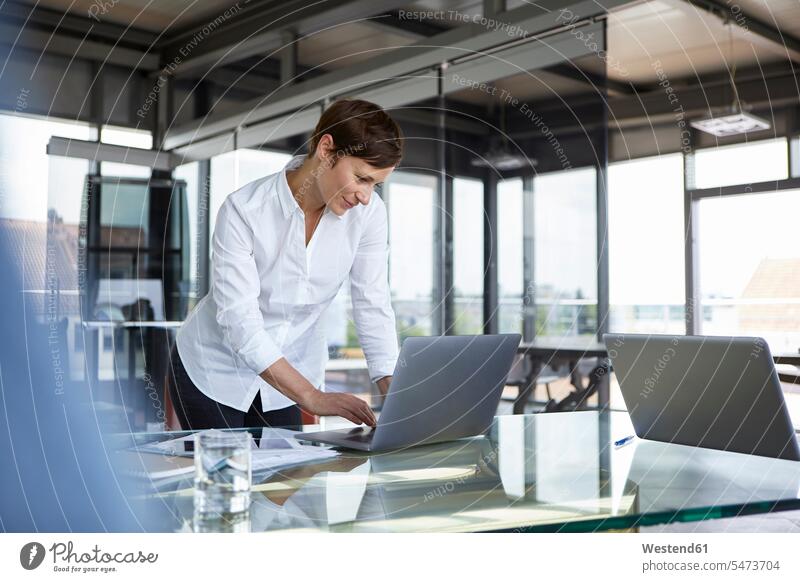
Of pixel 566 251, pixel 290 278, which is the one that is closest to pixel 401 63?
pixel 566 251

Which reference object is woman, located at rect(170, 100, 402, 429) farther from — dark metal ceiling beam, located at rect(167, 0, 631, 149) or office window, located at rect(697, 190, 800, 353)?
office window, located at rect(697, 190, 800, 353)

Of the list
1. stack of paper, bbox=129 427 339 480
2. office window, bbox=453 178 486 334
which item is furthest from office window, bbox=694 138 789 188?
stack of paper, bbox=129 427 339 480

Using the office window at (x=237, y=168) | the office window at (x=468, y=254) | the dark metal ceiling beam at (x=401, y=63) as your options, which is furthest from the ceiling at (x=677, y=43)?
the office window at (x=237, y=168)

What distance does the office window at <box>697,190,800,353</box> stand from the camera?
17.2ft

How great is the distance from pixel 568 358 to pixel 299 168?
9.80 ft

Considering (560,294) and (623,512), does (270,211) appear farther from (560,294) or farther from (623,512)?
(560,294)

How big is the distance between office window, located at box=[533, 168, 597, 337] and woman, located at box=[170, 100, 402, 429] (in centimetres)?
263

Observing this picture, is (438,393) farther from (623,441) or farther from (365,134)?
(365,134)

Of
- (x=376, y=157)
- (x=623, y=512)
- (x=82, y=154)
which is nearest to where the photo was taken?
(x=623, y=512)

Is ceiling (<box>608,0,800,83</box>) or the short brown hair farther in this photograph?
ceiling (<box>608,0,800,83</box>)

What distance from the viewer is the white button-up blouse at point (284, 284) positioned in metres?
1.72

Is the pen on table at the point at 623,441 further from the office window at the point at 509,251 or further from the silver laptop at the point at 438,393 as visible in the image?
the office window at the point at 509,251

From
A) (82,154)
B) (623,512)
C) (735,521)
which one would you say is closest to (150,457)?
(623,512)
